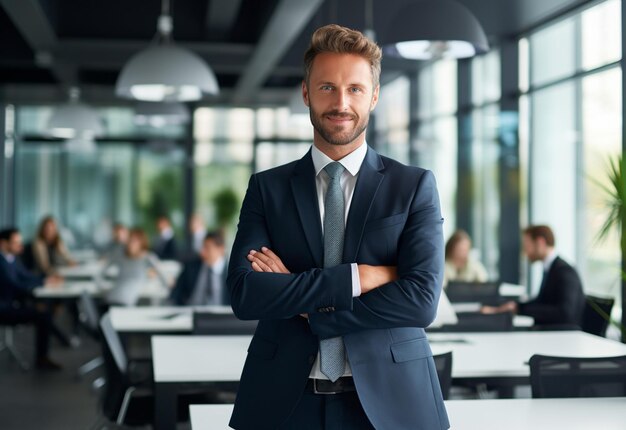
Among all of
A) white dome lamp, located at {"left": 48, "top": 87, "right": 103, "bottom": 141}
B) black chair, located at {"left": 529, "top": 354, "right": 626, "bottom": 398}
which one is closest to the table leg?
black chair, located at {"left": 529, "top": 354, "right": 626, "bottom": 398}

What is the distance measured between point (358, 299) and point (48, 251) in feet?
39.8

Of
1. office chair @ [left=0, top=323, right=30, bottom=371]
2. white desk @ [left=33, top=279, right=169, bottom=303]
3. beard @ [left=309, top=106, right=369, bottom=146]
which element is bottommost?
office chair @ [left=0, top=323, right=30, bottom=371]

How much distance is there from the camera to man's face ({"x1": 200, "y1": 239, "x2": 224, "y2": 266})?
819cm

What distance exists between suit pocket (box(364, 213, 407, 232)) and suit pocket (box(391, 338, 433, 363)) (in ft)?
0.95

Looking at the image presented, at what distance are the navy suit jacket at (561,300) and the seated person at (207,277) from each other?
2696 millimetres

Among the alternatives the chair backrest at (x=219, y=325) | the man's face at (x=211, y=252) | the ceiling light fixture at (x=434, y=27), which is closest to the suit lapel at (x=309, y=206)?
the ceiling light fixture at (x=434, y=27)

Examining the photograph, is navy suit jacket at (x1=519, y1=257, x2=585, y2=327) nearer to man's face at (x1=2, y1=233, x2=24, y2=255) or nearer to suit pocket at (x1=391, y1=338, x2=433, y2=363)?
suit pocket at (x1=391, y1=338, x2=433, y2=363)

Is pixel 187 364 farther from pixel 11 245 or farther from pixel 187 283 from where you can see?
pixel 11 245

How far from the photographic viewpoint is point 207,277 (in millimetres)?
8203

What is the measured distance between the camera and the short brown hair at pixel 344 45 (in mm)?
2180

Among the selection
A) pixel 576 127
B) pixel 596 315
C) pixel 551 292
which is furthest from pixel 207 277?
pixel 576 127

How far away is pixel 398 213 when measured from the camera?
2238mm

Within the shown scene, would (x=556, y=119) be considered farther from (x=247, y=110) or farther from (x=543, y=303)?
(x=247, y=110)

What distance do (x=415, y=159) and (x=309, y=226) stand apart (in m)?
13.1
